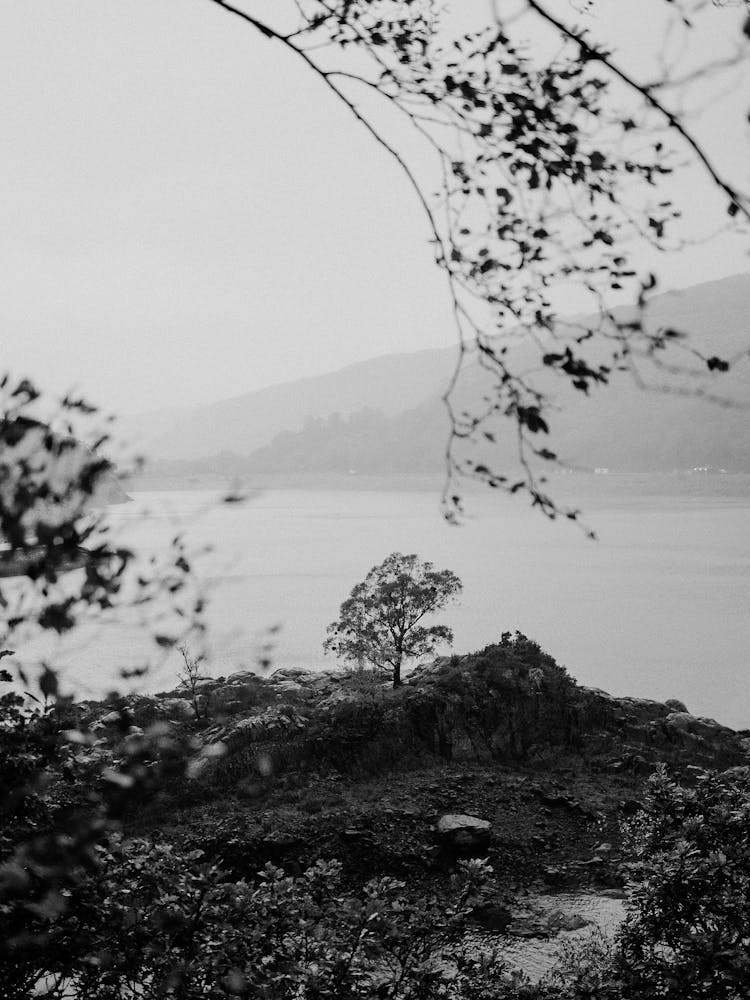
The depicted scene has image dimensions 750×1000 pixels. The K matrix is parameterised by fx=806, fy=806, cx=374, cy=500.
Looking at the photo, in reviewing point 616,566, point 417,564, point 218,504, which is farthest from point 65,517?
point 616,566

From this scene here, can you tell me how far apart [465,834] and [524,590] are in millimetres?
61953

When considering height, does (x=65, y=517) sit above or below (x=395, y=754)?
above

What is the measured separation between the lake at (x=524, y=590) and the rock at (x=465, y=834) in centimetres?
711

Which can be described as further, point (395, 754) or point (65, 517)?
point (395, 754)

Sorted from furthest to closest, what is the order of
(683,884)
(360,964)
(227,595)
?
(227,595), (683,884), (360,964)

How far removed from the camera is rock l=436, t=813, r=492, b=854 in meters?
17.1

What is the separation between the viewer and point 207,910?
4852 millimetres

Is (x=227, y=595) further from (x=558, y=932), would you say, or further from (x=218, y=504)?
(x=218, y=504)

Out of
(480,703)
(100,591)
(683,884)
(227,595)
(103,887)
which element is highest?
(100,591)

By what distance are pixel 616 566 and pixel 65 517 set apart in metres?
95.1

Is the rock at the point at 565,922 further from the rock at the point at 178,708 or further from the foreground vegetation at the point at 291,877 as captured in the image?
the rock at the point at 178,708

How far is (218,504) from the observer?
3.00 meters

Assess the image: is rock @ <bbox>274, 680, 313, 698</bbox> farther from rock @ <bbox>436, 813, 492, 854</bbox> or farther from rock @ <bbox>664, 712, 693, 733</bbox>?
rock @ <bbox>664, 712, 693, 733</bbox>

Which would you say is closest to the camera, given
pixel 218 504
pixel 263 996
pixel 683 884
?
pixel 218 504
